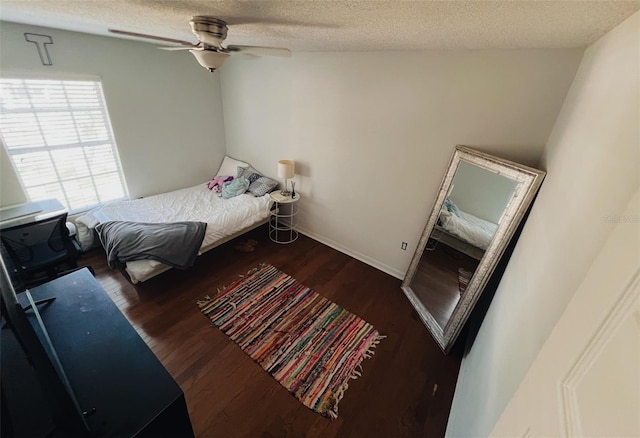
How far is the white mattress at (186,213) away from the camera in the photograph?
9.54ft

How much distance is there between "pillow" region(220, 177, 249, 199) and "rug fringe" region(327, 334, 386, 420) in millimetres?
2624

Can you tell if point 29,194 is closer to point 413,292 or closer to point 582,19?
point 413,292

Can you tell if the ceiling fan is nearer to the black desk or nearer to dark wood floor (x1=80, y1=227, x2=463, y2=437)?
the black desk

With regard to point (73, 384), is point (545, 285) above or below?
above

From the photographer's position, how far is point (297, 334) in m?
2.23

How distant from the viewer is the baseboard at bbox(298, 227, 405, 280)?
120 inches

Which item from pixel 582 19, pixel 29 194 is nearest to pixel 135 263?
pixel 29 194

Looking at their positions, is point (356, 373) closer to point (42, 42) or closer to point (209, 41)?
point (209, 41)

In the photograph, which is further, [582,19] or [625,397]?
[582,19]

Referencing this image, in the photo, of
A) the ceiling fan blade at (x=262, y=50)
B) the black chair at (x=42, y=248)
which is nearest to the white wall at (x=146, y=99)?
the black chair at (x=42, y=248)

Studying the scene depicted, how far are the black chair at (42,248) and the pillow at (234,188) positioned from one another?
5.71ft

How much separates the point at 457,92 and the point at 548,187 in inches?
43.2

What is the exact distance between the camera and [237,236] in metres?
3.48

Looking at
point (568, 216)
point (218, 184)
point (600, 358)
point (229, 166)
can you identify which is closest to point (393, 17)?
point (568, 216)
